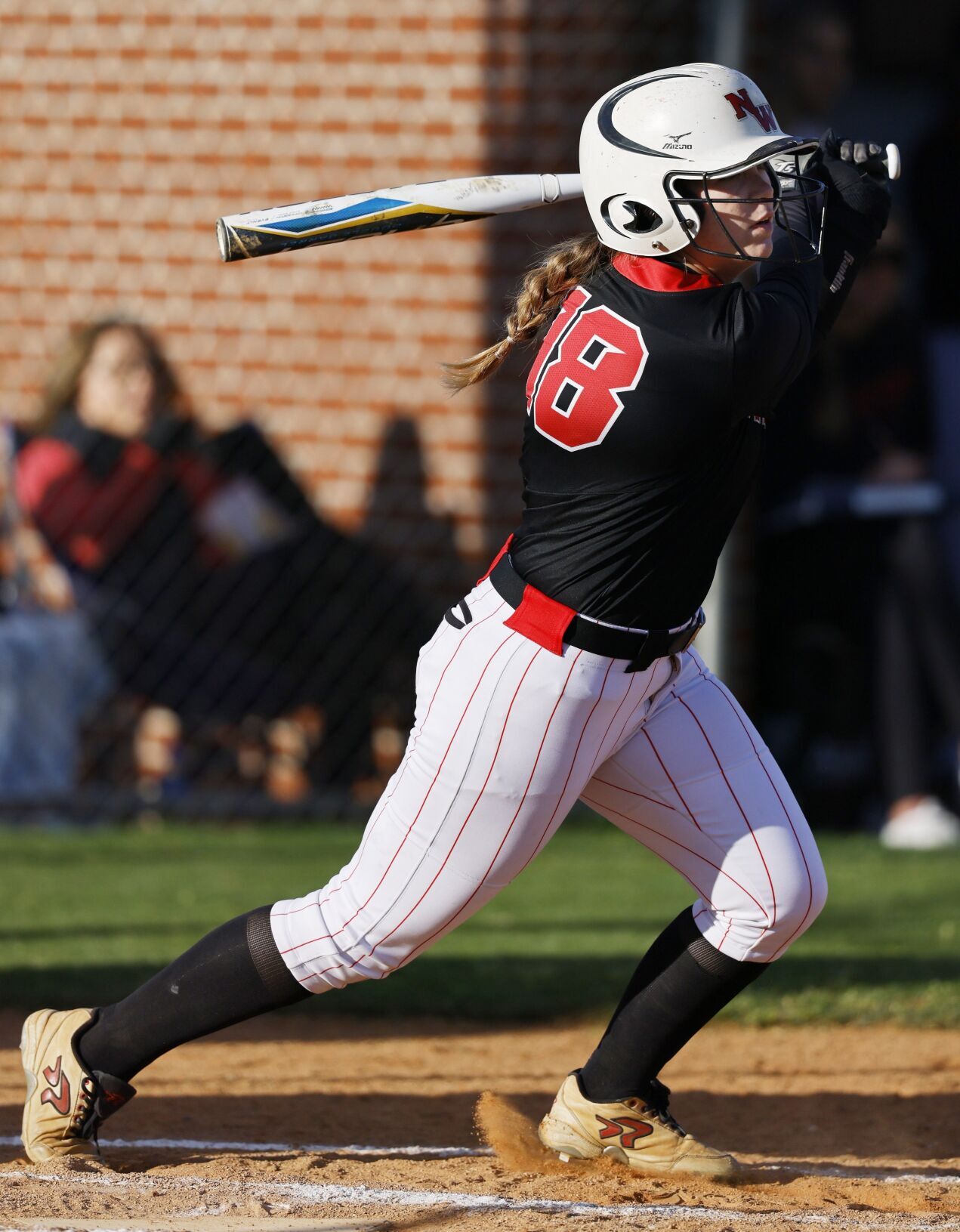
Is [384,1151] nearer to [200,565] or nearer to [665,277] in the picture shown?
[665,277]

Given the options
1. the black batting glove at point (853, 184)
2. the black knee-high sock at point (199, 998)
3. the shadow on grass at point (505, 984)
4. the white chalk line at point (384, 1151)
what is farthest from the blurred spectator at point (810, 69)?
the black knee-high sock at point (199, 998)

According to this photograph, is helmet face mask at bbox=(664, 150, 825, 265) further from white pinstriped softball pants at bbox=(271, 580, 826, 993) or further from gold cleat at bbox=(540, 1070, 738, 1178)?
gold cleat at bbox=(540, 1070, 738, 1178)

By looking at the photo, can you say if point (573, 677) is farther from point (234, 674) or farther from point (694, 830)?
point (234, 674)

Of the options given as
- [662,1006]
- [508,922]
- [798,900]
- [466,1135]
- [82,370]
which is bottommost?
[508,922]

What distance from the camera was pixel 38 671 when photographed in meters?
5.95

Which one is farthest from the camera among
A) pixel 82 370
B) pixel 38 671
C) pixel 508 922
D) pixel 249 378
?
pixel 249 378

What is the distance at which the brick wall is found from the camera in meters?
6.42

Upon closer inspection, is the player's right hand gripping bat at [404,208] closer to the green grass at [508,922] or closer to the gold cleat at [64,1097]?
the gold cleat at [64,1097]

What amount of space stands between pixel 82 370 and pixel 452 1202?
4227 mm

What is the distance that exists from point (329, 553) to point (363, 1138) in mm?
3359

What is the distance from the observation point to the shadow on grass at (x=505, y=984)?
425 cm

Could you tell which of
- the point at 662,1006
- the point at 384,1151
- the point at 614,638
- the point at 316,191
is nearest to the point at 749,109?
the point at 614,638

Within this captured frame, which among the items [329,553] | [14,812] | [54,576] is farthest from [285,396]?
[14,812]

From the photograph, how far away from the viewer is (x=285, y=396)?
669 centimetres
